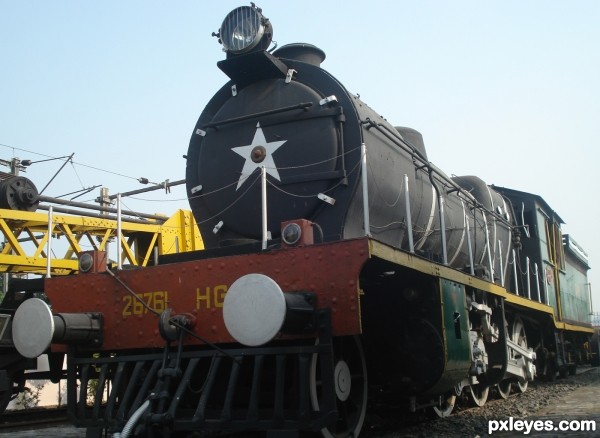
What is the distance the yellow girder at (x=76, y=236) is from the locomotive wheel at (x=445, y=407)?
4.05 m

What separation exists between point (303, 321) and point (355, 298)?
413 mm

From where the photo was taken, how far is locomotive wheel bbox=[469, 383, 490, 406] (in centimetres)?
816

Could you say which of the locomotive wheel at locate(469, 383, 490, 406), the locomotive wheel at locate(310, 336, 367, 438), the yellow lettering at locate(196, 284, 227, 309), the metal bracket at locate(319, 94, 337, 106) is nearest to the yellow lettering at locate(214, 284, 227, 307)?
the yellow lettering at locate(196, 284, 227, 309)

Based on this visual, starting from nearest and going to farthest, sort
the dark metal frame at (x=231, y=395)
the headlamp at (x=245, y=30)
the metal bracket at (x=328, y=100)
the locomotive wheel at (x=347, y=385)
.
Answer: the dark metal frame at (x=231, y=395)
the locomotive wheel at (x=347, y=385)
the metal bracket at (x=328, y=100)
the headlamp at (x=245, y=30)

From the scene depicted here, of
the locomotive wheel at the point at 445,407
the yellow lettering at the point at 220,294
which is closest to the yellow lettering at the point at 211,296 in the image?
the yellow lettering at the point at 220,294

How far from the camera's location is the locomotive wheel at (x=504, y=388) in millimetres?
9391

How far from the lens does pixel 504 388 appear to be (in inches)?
377

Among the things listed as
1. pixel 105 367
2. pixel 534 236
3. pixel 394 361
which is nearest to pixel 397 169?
pixel 394 361

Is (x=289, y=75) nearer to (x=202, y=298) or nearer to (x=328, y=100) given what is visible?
(x=328, y=100)

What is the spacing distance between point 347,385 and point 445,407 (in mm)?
2732

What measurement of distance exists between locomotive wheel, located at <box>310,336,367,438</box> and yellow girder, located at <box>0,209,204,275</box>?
4128mm

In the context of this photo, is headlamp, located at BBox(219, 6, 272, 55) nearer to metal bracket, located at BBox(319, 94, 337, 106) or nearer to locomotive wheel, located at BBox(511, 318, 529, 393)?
metal bracket, located at BBox(319, 94, 337, 106)

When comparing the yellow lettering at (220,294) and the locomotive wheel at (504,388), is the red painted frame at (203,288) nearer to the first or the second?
the yellow lettering at (220,294)

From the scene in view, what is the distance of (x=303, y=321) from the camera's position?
460 centimetres
